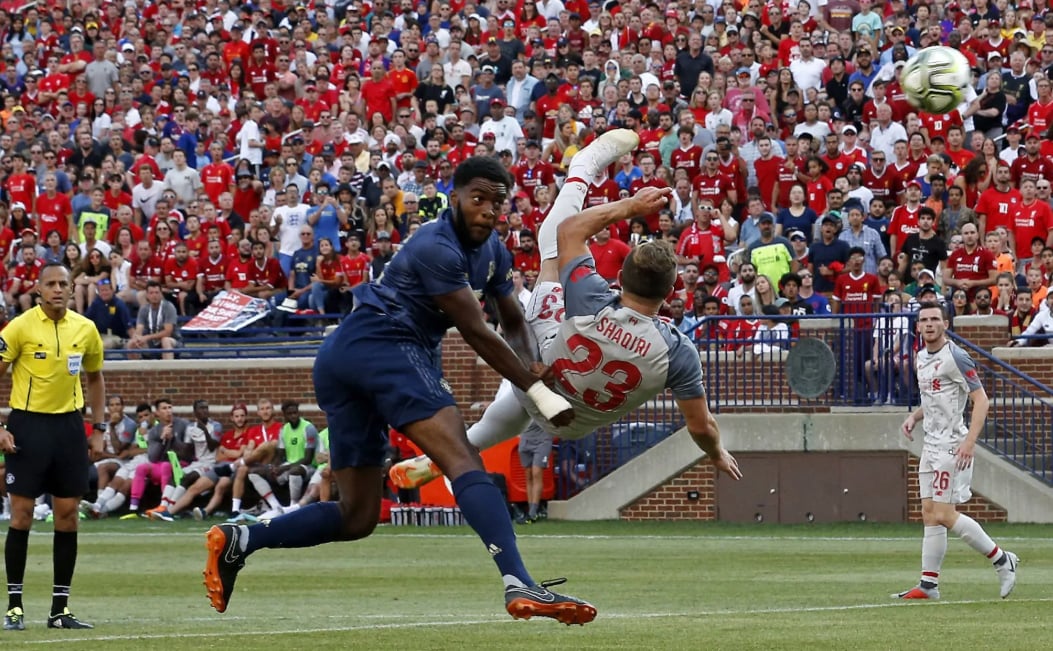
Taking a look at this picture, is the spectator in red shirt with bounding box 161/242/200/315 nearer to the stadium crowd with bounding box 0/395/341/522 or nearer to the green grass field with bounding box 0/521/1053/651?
the stadium crowd with bounding box 0/395/341/522

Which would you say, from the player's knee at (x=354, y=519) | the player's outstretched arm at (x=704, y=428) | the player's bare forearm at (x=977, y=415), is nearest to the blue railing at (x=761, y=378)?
the player's bare forearm at (x=977, y=415)

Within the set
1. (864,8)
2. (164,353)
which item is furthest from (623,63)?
(164,353)

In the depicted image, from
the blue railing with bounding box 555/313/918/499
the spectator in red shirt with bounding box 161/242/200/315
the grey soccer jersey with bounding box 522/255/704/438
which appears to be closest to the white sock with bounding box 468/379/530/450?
the grey soccer jersey with bounding box 522/255/704/438

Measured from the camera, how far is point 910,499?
21641 millimetres

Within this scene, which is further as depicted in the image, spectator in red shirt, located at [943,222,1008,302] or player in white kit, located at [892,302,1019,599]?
spectator in red shirt, located at [943,222,1008,302]

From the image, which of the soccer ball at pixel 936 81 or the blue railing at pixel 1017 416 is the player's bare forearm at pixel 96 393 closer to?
the soccer ball at pixel 936 81

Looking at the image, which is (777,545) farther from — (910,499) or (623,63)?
(623,63)

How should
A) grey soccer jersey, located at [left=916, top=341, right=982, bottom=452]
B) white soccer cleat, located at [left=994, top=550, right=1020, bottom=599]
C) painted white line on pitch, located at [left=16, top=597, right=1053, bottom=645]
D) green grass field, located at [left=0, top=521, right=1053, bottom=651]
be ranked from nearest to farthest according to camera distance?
green grass field, located at [left=0, top=521, right=1053, bottom=651] < painted white line on pitch, located at [left=16, top=597, right=1053, bottom=645] < white soccer cleat, located at [left=994, top=550, right=1020, bottom=599] < grey soccer jersey, located at [left=916, top=341, right=982, bottom=452]

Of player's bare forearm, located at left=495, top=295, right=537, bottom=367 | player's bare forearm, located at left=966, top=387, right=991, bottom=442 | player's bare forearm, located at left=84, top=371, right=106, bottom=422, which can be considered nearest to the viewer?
player's bare forearm, located at left=495, top=295, right=537, bottom=367

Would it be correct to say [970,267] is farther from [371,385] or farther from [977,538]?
[371,385]

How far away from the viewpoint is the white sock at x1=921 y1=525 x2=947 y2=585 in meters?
12.9

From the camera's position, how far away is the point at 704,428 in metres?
9.19

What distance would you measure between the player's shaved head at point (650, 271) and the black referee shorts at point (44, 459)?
14.4 ft

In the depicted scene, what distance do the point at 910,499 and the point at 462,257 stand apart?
14.2m
